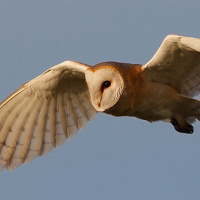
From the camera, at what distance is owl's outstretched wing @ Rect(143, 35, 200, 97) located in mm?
8468

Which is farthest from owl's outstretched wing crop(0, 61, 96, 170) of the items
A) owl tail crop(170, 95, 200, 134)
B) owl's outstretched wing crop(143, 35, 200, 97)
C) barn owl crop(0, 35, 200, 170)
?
owl tail crop(170, 95, 200, 134)

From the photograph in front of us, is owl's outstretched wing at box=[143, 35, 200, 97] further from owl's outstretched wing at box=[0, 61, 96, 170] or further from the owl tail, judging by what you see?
owl's outstretched wing at box=[0, 61, 96, 170]

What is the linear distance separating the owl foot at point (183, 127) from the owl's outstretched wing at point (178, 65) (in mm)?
453

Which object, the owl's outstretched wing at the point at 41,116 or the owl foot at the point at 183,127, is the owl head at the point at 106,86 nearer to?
the owl's outstretched wing at the point at 41,116

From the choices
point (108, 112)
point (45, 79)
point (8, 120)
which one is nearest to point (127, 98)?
point (108, 112)

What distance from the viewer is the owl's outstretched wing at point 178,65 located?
8468 mm

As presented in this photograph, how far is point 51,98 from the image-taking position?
32.9ft

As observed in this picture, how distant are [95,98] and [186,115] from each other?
1.65 metres

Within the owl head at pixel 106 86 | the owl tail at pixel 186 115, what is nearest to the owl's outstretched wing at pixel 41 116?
the owl head at pixel 106 86

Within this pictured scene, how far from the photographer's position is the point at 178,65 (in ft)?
29.5

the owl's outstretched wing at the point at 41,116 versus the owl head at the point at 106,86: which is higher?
the owl head at the point at 106,86

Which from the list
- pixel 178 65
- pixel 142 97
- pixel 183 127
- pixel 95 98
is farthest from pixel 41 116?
pixel 178 65

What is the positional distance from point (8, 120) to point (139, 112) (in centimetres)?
227

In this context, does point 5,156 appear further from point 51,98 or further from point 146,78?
point 146,78
